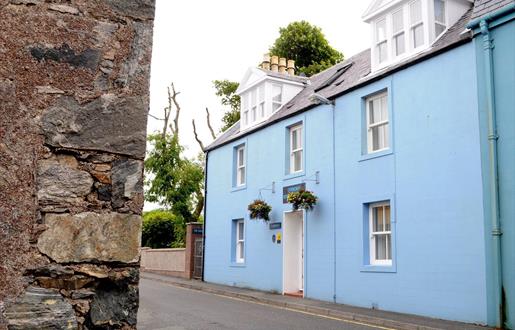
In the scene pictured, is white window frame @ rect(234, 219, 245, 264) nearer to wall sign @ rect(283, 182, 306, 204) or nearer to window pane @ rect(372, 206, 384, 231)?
wall sign @ rect(283, 182, 306, 204)

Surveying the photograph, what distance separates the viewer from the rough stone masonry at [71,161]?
2.86 meters

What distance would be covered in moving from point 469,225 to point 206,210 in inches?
529

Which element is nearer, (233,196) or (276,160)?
(276,160)

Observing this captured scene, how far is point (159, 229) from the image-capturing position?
30.8 meters

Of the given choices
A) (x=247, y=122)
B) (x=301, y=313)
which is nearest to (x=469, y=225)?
(x=301, y=313)

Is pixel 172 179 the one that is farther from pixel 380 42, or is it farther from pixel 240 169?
pixel 380 42

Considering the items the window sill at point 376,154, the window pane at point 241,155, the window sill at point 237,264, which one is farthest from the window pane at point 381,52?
the window sill at point 237,264

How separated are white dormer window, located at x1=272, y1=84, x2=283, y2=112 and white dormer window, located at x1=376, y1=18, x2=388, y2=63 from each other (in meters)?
6.06

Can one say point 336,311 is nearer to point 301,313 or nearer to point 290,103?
point 301,313

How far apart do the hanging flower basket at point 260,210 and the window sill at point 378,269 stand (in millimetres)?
4705

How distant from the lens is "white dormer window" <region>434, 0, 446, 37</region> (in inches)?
521

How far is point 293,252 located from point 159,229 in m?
15.3

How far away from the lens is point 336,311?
1238 cm

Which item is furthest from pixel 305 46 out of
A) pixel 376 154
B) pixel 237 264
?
pixel 376 154
